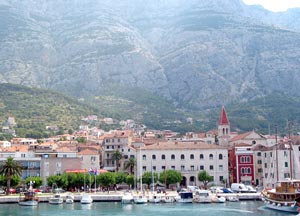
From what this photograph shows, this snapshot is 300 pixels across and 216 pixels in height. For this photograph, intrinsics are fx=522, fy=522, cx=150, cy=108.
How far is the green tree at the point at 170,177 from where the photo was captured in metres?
106

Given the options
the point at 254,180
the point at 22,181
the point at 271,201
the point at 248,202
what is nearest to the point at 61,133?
the point at 22,181

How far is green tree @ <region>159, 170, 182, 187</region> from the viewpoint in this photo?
106 metres

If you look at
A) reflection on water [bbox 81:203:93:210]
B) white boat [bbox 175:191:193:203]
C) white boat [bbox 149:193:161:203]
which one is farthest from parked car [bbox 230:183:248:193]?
reflection on water [bbox 81:203:93:210]

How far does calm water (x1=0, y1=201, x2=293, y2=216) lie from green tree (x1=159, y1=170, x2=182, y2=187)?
1827 centimetres

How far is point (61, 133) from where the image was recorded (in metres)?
185

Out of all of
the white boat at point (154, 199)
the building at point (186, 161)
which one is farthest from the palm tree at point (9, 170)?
the building at point (186, 161)

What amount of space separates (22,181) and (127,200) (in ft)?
94.2

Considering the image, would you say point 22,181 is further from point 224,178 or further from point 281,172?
point 281,172

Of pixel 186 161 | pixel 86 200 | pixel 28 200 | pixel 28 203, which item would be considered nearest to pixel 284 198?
pixel 86 200

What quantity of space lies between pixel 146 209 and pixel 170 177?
26.7 metres

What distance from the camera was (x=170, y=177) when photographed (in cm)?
10600

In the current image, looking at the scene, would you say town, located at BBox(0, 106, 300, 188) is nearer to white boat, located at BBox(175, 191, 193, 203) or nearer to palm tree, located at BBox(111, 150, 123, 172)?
palm tree, located at BBox(111, 150, 123, 172)

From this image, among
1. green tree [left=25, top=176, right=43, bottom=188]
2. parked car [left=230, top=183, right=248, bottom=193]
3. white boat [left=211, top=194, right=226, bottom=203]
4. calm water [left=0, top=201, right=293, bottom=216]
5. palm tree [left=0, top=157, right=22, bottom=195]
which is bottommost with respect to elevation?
calm water [left=0, top=201, right=293, bottom=216]

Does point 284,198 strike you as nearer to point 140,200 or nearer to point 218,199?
point 218,199
